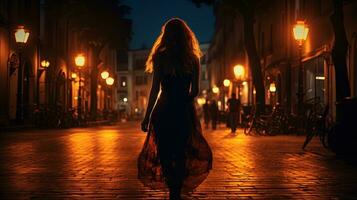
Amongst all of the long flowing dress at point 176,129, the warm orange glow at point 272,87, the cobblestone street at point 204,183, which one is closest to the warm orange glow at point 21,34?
the cobblestone street at point 204,183

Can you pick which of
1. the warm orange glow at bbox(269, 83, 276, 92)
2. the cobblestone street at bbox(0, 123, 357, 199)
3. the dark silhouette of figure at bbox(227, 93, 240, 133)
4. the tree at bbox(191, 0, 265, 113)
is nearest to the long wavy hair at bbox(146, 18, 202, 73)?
the cobblestone street at bbox(0, 123, 357, 199)

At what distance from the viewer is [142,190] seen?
8.16m

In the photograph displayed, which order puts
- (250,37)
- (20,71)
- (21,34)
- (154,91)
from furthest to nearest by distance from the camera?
1. (20,71)
2. (250,37)
3. (21,34)
4. (154,91)

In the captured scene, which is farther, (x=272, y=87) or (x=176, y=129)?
(x=272, y=87)

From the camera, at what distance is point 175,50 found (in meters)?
6.81

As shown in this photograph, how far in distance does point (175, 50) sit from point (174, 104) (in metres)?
0.55

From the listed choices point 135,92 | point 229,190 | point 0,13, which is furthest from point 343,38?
point 135,92

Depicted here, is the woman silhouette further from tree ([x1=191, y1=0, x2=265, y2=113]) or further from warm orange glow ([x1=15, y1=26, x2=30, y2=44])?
tree ([x1=191, y1=0, x2=265, y2=113])

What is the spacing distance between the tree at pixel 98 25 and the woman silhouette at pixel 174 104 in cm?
3898

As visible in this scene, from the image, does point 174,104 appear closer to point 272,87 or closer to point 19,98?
point 19,98

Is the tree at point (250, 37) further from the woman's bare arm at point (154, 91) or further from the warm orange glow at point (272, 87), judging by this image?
the woman's bare arm at point (154, 91)

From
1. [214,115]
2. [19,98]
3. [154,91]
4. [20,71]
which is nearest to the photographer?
[154,91]

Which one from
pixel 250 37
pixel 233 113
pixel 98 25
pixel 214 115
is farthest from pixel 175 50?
pixel 98 25

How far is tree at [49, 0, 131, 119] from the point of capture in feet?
159
